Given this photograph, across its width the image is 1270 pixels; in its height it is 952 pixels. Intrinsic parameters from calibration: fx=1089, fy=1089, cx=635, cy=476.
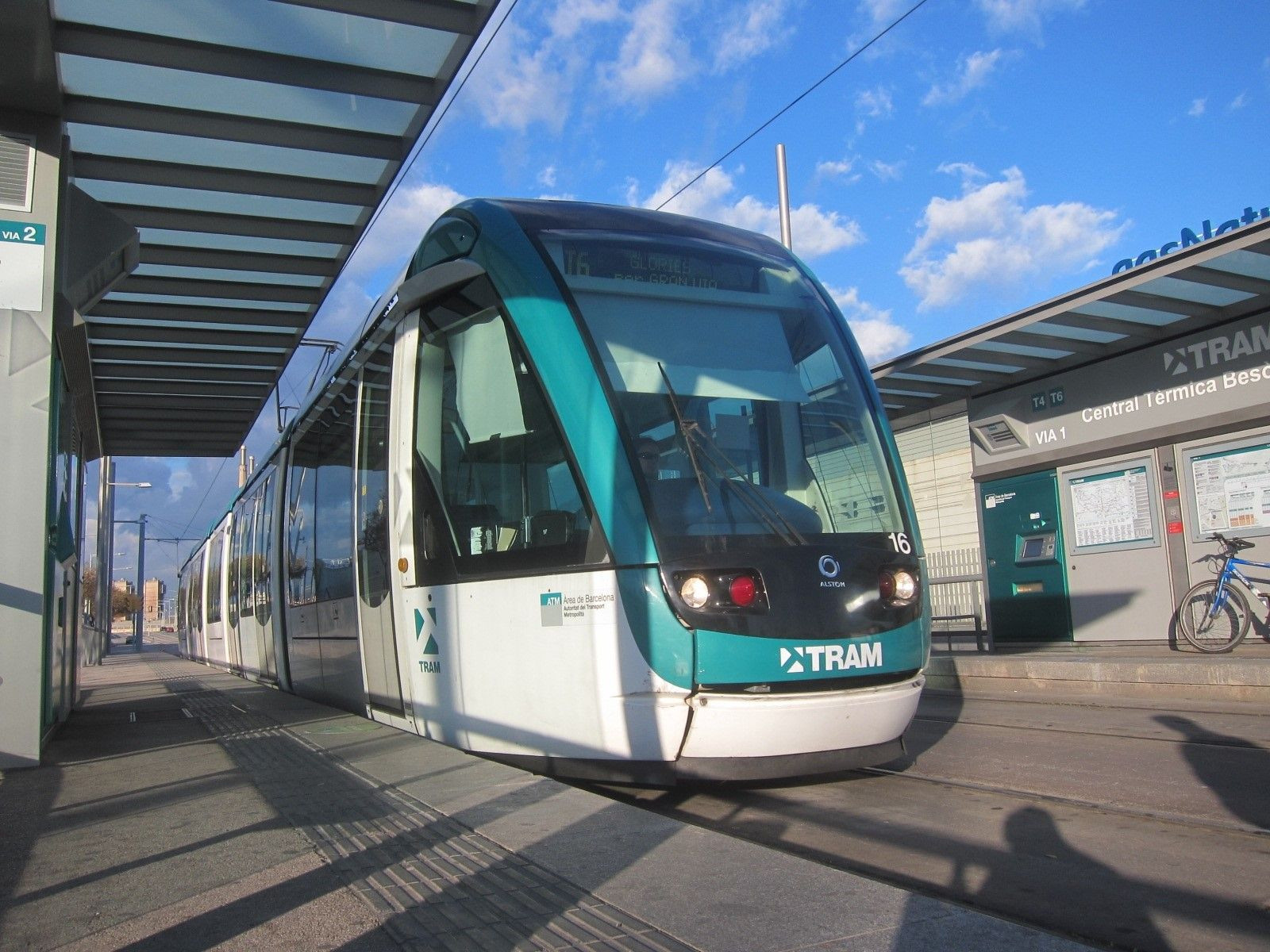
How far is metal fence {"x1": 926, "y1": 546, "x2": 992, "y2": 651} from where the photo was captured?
48.8 ft

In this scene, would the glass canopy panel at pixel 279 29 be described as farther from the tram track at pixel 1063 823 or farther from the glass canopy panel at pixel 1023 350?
the glass canopy panel at pixel 1023 350

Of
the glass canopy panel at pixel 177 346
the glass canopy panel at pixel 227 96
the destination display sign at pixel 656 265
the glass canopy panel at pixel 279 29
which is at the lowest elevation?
the destination display sign at pixel 656 265

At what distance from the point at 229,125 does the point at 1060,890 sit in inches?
304

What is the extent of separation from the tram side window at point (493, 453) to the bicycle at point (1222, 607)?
27.3ft

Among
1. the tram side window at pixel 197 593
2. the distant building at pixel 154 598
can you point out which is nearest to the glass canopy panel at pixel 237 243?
the tram side window at pixel 197 593

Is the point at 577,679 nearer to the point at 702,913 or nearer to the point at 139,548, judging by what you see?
the point at 702,913

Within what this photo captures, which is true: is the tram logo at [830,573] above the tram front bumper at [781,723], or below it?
above

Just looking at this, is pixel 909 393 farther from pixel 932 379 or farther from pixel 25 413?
pixel 25 413

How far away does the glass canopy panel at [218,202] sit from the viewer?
31.0 feet

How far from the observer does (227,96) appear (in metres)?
7.99

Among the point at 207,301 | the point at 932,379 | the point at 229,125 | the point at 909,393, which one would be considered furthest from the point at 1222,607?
the point at 207,301

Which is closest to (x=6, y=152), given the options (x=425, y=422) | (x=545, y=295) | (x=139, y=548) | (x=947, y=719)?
(x=425, y=422)

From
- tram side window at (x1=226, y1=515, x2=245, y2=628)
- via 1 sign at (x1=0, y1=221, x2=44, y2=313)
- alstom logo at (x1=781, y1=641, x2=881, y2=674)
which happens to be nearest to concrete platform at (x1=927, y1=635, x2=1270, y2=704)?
alstom logo at (x1=781, y1=641, x2=881, y2=674)

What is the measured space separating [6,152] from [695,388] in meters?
4.68
